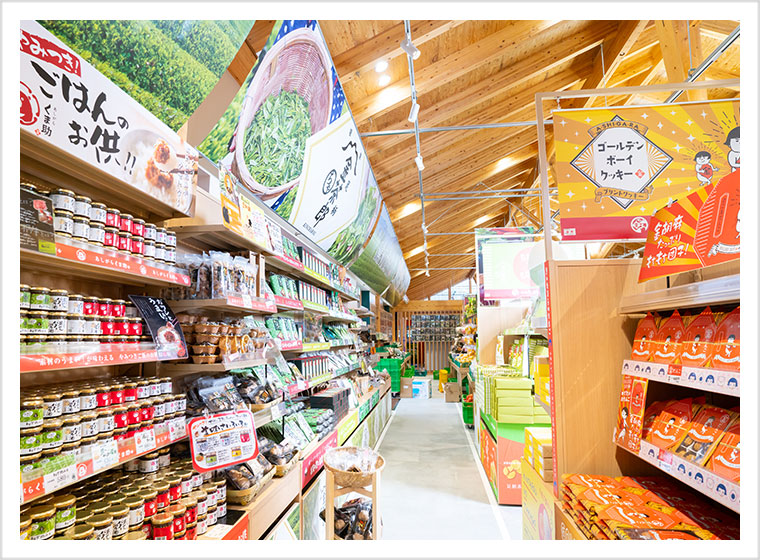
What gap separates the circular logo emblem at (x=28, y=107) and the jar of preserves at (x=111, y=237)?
40cm

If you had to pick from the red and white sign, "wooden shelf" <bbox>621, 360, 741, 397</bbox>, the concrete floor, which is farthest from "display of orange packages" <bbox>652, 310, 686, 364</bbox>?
the concrete floor

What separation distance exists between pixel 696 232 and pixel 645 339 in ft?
1.54

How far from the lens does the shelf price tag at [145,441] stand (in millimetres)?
1594

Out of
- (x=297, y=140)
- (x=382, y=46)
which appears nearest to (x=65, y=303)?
(x=297, y=140)

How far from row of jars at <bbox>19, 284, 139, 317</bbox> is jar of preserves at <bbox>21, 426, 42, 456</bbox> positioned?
0.33 metres

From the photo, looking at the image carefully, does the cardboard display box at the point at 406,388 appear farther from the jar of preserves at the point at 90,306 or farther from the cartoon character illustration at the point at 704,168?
the jar of preserves at the point at 90,306

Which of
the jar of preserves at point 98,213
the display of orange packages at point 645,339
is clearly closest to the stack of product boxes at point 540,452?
the display of orange packages at point 645,339

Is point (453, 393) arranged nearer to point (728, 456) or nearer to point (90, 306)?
point (728, 456)

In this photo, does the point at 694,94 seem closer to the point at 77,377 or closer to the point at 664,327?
the point at 664,327

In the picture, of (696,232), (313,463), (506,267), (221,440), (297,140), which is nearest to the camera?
(696,232)

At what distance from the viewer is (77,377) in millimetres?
1704

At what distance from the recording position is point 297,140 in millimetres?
3223

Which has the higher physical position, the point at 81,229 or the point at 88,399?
the point at 81,229

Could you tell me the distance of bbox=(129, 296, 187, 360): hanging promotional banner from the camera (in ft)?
5.71
